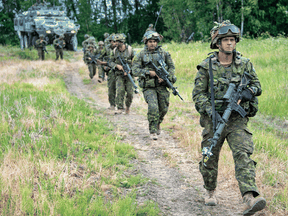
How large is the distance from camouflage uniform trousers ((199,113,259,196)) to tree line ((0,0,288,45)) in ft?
65.0

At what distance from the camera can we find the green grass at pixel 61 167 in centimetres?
291

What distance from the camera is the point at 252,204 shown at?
8.95 feet

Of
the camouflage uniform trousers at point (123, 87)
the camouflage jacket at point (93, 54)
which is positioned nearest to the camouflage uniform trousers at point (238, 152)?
the camouflage uniform trousers at point (123, 87)

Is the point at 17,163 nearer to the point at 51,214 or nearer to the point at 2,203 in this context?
the point at 2,203

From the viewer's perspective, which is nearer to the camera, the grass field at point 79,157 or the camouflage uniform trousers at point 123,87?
the grass field at point 79,157

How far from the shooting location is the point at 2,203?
279cm

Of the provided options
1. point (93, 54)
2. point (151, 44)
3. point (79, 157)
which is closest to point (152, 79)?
point (151, 44)

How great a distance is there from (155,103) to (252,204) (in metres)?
3.40

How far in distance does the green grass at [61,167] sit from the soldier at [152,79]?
1.01 meters

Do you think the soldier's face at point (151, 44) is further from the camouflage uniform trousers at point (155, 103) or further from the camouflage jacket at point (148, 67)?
the camouflage uniform trousers at point (155, 103)

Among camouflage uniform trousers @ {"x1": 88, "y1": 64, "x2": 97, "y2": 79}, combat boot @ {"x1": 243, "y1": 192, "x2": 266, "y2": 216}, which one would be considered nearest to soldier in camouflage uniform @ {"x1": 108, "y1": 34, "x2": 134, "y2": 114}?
combat boot @ {"x1": 243, "y1": 192, "x2": 266, "y2": 216}

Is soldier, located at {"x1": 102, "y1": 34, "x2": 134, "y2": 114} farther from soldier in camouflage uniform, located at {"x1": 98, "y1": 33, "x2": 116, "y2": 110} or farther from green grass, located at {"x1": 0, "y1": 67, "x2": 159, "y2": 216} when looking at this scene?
green grass, located at {"x1": 0, "y1": 67, "x2": 159, "y2": 216}

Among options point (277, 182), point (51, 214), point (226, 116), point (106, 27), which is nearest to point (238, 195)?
point (277, 182)

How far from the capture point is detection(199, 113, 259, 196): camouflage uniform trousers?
2932mm
